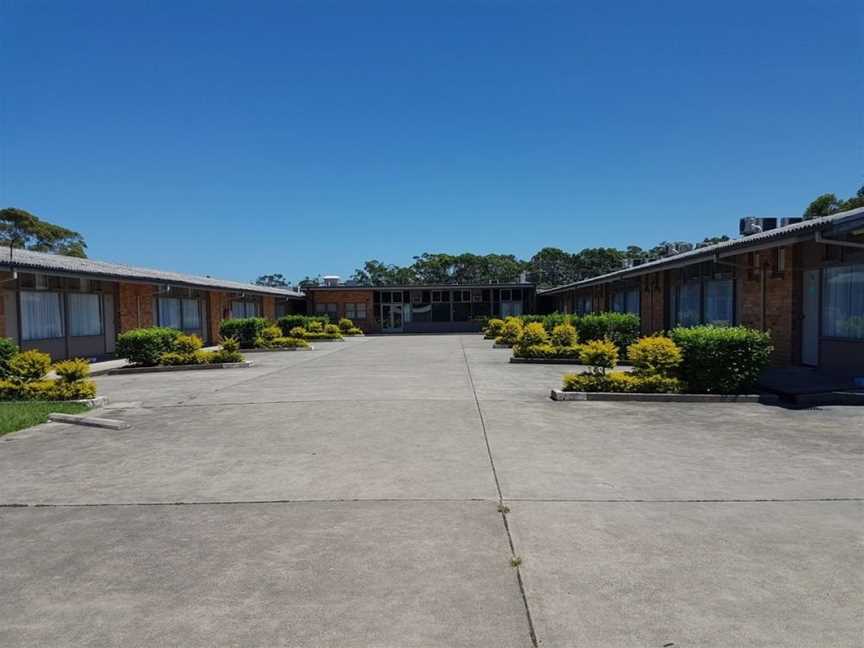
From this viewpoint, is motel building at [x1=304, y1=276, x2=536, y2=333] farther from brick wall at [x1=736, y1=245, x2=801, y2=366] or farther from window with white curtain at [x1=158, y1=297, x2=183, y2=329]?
brick wall at [x1=736, y1=245, x2=801, y2=366]

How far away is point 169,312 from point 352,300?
68.8ft

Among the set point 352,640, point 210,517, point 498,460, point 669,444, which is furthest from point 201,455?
point 669,444

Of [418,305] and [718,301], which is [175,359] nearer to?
[718,301]

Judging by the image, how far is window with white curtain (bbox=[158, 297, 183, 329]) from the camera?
26.0 metres

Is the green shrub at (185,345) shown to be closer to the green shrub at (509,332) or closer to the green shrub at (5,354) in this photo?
the green shrub at (5,354)

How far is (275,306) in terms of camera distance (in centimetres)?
4288

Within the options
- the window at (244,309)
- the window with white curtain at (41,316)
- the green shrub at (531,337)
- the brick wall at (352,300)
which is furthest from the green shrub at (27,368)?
the brick wall at (352,300)

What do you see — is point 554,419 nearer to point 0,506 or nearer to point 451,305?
point 0,506

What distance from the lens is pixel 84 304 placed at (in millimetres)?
21031

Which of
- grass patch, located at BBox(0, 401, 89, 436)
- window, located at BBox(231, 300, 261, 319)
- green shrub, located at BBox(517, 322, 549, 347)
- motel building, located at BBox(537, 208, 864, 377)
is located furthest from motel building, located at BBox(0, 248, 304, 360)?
motel building, located at BBox(537, 208, 864, 377)

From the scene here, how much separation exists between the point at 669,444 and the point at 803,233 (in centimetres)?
694

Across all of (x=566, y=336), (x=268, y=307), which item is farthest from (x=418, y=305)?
(x=566, y=336)

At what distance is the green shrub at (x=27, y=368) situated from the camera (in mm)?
11867

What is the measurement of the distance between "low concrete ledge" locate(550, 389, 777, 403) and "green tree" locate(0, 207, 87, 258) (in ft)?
161
